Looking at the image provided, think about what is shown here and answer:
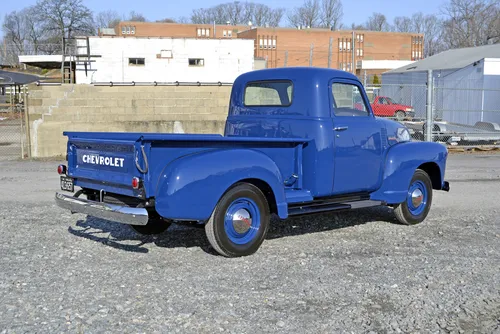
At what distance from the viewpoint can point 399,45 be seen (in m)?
71.5

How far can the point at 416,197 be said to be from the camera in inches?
330

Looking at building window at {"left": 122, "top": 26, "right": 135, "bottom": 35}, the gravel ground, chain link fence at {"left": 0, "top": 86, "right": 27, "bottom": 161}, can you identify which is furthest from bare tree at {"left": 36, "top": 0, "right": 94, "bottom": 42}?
the gravel ground

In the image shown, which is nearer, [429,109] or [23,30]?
[429,109]

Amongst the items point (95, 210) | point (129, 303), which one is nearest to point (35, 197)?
point (95, 210)

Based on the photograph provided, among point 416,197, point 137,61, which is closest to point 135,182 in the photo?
point 416,197

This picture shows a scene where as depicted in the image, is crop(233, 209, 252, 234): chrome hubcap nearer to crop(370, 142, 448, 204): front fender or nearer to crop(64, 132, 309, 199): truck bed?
crop(64, 132, 309, 199): truck bed

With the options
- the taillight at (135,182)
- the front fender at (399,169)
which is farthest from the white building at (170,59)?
the taillight at (135,182)

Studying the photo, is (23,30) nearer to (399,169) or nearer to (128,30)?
(128,30)

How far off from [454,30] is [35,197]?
57819 mm

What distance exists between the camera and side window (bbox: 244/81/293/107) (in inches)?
298

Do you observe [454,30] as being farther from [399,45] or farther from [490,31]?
[399,45]

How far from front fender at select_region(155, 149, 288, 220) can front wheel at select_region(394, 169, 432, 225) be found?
2717mm

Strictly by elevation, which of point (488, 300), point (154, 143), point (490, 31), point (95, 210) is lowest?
point (488, 300)

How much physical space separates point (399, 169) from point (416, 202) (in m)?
0.73
